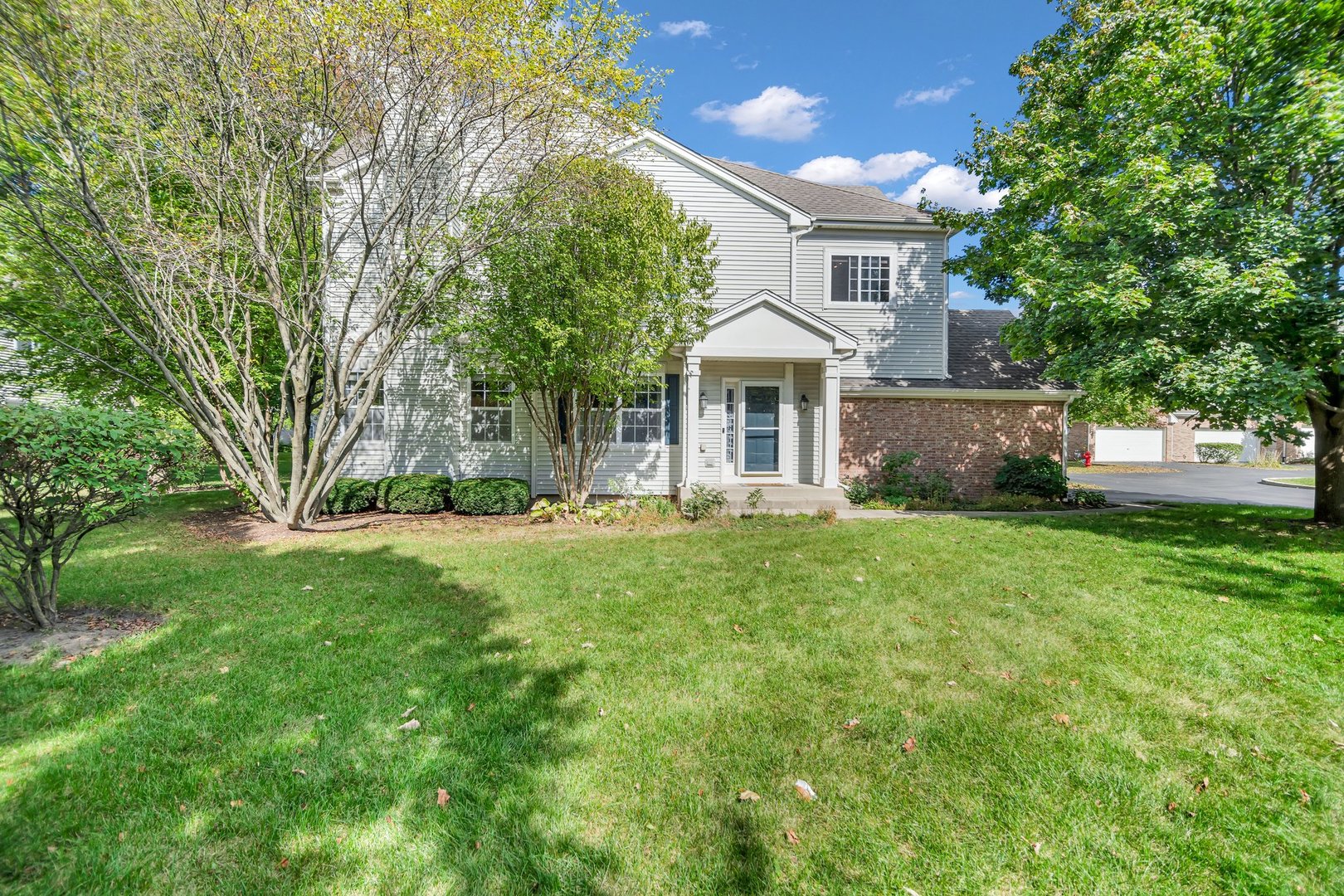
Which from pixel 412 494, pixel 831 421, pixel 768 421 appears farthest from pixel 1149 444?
pixel 412 494

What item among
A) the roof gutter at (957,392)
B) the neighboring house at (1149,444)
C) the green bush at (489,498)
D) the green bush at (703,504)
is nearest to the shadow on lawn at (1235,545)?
the roof gutter at (957,392)

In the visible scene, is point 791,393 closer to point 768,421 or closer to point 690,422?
point 768,421

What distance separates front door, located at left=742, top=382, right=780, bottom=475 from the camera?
11.6m

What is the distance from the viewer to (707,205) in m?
12.1

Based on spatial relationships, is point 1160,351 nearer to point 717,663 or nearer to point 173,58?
point 717,663

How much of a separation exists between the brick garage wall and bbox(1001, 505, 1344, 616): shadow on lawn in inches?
102

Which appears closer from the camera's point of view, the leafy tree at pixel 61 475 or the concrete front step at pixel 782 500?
the leafy tree at pixel 61 475

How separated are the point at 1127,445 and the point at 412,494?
32367mm

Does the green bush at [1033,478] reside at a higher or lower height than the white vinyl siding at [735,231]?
lower

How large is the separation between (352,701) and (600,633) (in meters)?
1.81

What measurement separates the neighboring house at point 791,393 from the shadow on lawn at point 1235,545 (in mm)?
3022

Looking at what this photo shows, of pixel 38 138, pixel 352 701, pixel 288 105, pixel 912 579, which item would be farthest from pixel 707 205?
pixel 352 701

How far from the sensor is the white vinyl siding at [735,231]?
12.1 m

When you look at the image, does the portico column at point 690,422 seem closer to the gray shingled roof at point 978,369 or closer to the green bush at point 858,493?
the green bush at point 858,493
